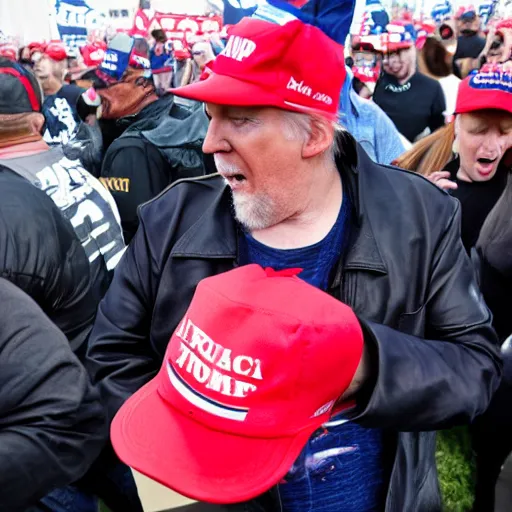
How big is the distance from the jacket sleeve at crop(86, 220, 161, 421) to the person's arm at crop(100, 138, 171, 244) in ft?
7.12

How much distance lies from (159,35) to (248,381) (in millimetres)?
8859

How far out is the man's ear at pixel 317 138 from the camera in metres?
1.77

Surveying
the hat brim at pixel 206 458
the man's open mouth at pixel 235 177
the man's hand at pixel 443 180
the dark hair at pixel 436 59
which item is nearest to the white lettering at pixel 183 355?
the hat brim at pixel 206 458

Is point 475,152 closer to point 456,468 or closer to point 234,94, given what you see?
point 456,468

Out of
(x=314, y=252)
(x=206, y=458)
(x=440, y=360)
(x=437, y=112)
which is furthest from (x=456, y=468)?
(x=437, y=112)

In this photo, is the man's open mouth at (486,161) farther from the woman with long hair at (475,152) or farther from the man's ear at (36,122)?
the man's ear at (36,122)

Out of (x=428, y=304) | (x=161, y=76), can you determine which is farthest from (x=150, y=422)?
(x=161, y=76)

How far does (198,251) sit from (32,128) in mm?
1668

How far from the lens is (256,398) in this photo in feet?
4.06

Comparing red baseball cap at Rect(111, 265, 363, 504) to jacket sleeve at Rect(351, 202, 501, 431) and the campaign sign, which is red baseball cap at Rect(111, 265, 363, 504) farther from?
the campaign sign

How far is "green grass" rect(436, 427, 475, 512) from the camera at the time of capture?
7.71ft

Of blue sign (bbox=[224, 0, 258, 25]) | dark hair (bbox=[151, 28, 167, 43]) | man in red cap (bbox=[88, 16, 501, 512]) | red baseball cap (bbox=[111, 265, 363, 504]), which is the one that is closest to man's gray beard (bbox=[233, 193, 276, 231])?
man in red cap (bbox=[88, 16, 501, 512])

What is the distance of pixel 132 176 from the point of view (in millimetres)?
3988

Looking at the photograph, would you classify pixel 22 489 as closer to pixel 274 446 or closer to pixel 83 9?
pixel 274 446
